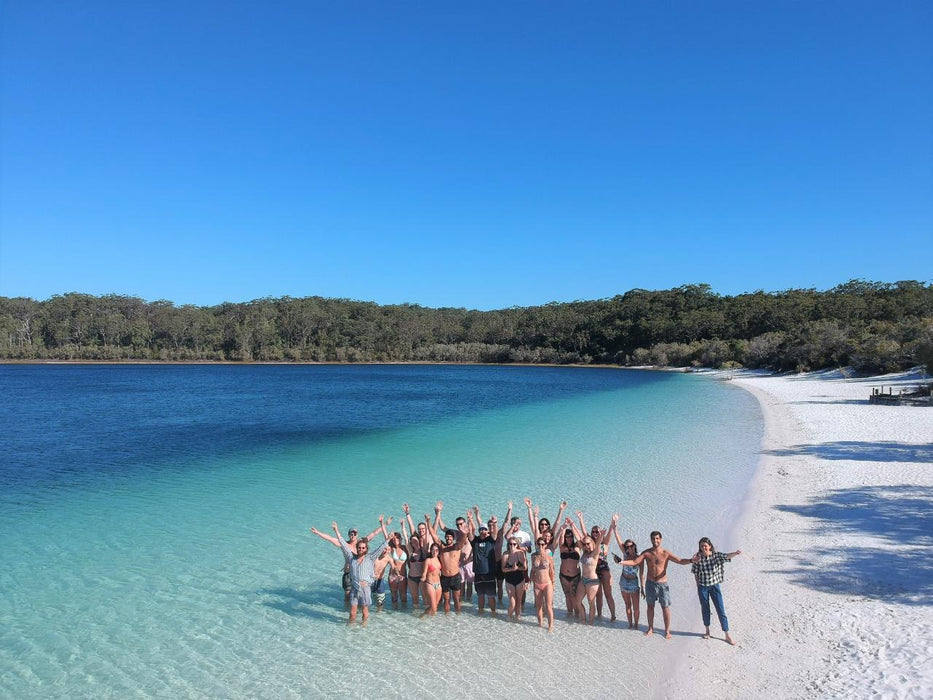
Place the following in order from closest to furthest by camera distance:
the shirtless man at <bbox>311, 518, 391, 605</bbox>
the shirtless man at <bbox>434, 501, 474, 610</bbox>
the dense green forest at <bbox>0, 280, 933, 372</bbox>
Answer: the shirtless man at <bbox>311, 518, 391, 605</bbox> → the shirtless man at <bbox>434, 501, 474, 610</bbox> → the dense green forest at <bbox>0, 280, 933, 372</bbox>

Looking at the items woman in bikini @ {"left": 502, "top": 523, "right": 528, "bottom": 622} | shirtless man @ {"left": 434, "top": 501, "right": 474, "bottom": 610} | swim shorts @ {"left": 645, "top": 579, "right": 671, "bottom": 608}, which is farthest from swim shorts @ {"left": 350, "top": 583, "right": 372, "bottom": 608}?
swim shorts @ {"left": 645, "top": 579, "right": 671, "bottom": 608}

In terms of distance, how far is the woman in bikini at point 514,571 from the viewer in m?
7.78

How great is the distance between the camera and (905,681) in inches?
225

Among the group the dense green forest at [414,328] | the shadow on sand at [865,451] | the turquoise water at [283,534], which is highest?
the dense green forest at [414,328]

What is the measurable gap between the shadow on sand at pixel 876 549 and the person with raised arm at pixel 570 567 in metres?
3.53

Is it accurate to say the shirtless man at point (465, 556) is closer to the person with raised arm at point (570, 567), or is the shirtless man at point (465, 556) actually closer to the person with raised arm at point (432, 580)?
the person with raised arm at point (432, 580)

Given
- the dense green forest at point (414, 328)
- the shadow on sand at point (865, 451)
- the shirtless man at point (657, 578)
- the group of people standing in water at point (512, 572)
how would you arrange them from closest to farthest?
the shirtless man at point (657, 578) → the group of people standing in water at point (512, 572) → the shadow on sand at point (865, 451) → the dense green forest at point (414, 328)

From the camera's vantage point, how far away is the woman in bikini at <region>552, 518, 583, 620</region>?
7777 millimetres

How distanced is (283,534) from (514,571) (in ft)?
19.7

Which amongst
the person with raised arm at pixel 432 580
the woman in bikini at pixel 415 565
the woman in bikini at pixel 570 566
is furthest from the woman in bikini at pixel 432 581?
the woman in bikini at pixel 570 566

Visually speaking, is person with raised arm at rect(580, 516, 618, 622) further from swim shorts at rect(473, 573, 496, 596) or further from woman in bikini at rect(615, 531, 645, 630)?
swim shorts at rect(473, 573, 496, 596)

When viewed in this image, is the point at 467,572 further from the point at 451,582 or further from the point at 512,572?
the point at 512,572

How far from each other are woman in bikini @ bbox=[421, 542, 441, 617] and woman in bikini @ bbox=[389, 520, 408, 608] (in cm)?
43

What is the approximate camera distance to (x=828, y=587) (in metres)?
8.30
